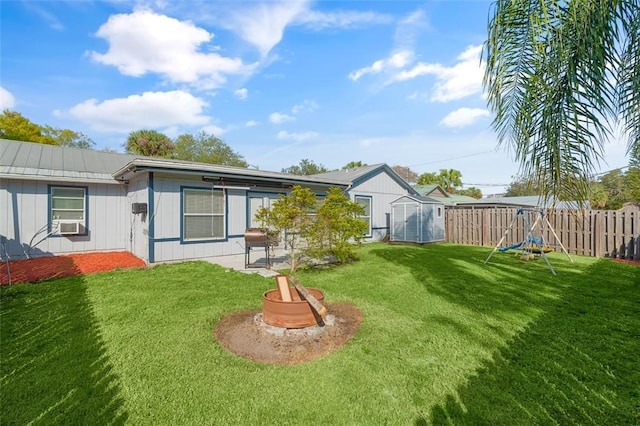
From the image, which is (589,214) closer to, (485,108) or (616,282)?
(616,282)

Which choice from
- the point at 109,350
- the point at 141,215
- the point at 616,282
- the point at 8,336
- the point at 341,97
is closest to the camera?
the point at 109,350

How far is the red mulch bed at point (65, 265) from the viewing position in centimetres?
626

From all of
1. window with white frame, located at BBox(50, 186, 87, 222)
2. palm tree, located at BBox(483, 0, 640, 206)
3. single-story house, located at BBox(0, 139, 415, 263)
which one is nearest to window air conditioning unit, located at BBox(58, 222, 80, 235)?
single-story house, located at BBox(0, 139, 415, 263)

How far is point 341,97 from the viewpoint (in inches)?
487

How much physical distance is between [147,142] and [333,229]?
19.3 meters

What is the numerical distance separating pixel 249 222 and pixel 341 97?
6.93 metres

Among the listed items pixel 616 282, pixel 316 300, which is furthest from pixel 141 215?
pixel 616 282

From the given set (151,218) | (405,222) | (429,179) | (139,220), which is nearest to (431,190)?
(429,179)

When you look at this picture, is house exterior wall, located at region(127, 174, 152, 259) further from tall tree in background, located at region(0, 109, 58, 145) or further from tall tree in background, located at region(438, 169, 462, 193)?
tall tree in background, located at region(438, 169, 462, 193)

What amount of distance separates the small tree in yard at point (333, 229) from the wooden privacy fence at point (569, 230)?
5.24 metres

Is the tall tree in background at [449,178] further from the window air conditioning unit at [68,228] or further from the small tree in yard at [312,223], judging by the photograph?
the window air conditioning unit at [68,228]

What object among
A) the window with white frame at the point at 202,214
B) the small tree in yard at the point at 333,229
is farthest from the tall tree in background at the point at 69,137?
the small tree in yard at the point at 333,229

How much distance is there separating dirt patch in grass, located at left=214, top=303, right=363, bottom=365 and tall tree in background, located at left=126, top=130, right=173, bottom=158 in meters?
20.6

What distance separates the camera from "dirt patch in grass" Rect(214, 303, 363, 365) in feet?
10.2
